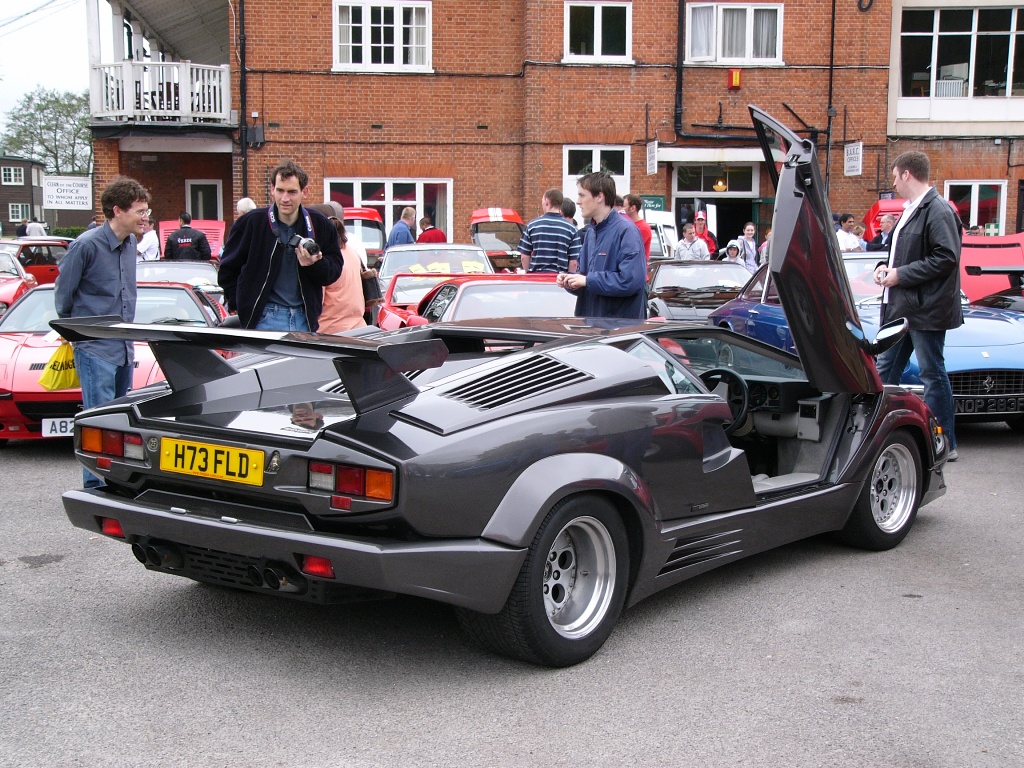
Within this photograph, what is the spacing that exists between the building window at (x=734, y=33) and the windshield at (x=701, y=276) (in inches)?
381

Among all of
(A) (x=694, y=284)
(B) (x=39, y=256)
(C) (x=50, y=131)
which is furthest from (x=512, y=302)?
(C) (x=50, y=131)

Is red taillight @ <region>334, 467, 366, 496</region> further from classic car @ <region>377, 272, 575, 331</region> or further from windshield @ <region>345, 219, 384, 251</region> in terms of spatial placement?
windshield @ <region>345, 219, 384, 251</region>

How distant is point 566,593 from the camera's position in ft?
12.0

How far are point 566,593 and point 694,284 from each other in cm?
900

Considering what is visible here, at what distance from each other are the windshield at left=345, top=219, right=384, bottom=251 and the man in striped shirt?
866cm

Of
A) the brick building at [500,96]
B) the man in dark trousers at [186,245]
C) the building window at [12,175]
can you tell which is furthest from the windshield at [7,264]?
the building window at [12,175]

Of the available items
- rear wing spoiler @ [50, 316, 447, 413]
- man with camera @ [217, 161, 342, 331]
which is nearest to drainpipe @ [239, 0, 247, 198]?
man with camera @ [217, 161, 342, 331]

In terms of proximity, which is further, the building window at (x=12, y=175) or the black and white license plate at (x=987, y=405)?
the building window at (x=12, y=175)

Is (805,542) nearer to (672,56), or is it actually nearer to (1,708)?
(1,708)

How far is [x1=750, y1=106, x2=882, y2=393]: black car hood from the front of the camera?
438 centimetres

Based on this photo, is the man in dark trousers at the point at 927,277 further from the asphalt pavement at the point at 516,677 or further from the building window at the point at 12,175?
the building window at the point at 12,175

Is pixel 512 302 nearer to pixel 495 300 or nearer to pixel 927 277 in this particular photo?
pixel 495 300

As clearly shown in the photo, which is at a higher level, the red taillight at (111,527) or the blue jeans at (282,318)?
the blue jeans at (282,318)

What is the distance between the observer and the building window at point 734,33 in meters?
20.8
